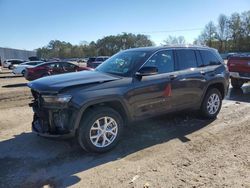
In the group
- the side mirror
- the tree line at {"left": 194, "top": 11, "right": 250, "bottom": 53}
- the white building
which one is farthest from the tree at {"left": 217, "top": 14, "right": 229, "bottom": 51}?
the side mirror

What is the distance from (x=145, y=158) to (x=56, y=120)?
1.62 meters

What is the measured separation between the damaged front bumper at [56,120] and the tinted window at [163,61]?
191 cm

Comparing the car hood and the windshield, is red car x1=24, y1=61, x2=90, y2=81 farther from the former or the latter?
the car hood

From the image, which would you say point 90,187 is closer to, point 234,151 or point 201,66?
point 234,151

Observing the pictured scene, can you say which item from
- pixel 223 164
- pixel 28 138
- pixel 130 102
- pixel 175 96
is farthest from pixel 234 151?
pixel 28 138

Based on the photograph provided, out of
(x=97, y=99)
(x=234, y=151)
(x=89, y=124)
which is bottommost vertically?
(x=234, y=151)

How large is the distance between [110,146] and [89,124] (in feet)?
2.13

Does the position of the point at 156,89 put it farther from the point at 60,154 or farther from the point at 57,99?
the point at 60,154

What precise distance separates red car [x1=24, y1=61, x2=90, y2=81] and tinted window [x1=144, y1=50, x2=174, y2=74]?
12.7m

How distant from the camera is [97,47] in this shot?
111625 mm

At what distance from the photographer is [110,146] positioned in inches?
202

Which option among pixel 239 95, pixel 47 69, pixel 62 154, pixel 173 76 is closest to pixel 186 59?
pixel 173 76

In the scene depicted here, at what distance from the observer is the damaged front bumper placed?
4648 millimetres

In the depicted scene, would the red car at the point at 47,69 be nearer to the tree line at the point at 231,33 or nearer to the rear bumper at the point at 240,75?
the rear bumper at the point at 240,75
